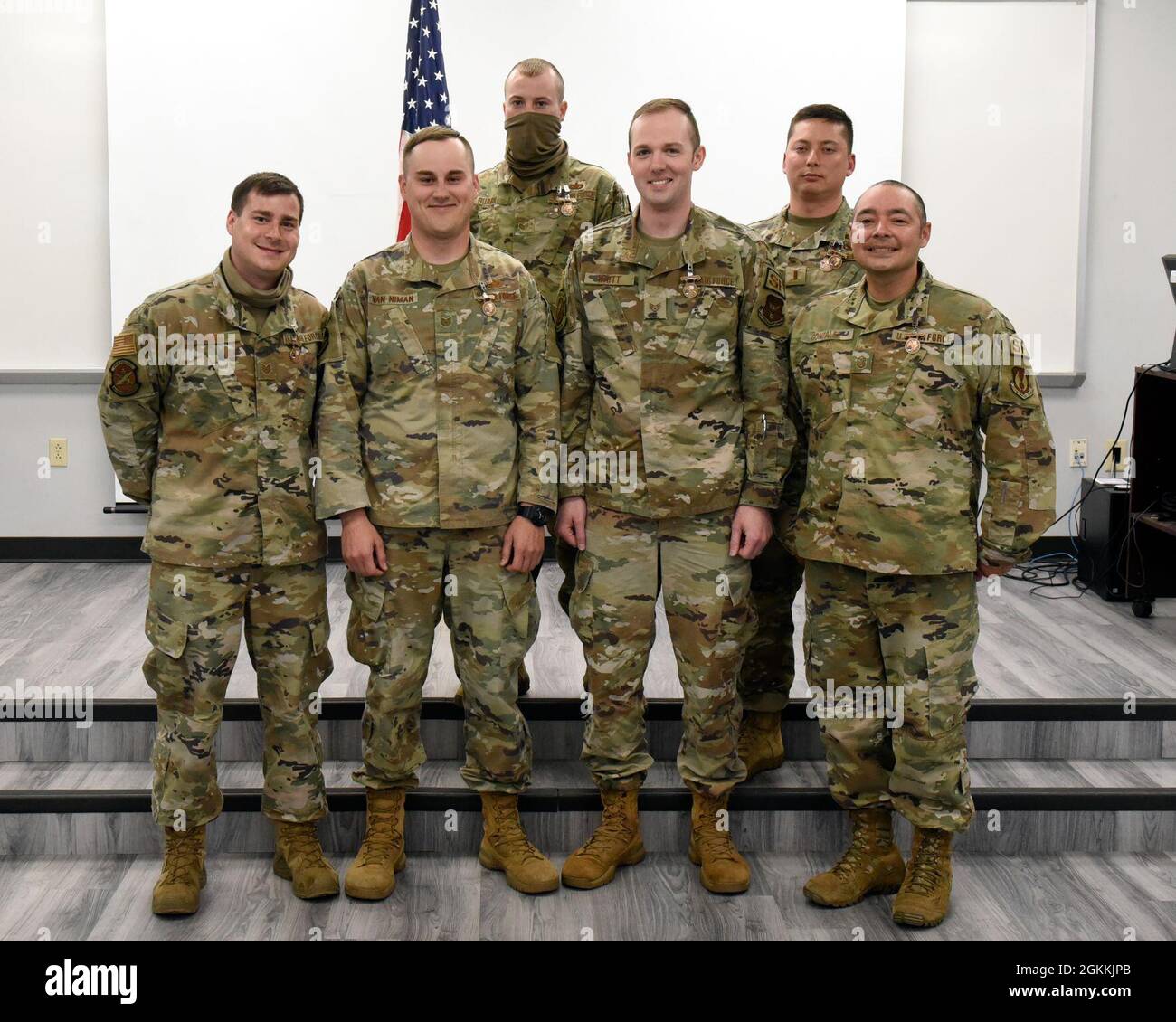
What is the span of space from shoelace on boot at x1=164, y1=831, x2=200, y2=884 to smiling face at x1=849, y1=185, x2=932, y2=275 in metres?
1.99

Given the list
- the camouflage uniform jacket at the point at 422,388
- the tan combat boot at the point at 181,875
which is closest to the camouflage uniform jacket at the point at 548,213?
the camouflage uniform jacket at the point at 422,388

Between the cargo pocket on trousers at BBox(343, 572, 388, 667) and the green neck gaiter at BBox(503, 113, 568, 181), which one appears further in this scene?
the green neck gaiter at BBox(503, 113, 568, 181)

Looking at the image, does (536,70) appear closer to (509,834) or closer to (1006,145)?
(509,834)

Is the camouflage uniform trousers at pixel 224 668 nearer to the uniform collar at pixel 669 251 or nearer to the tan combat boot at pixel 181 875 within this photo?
the tan combat boot at pixel 181 875

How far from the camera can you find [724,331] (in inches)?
114

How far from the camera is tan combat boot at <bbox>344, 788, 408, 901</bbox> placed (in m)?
2.89

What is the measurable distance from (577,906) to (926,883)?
2.57ft

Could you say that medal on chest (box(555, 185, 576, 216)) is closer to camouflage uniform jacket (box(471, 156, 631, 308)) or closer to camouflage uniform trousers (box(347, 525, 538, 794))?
camouflage uniform jacket (box(471, 156, 631, 308))

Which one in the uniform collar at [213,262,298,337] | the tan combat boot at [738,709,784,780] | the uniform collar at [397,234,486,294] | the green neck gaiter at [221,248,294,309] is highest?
the uniform collar at [397,234,486,294]

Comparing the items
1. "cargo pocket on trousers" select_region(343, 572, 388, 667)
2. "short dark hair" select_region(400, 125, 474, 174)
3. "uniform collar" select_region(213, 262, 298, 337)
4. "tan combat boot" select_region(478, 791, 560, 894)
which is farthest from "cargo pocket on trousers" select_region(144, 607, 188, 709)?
"short dark hair" select_region(400, 125, 474, 174)

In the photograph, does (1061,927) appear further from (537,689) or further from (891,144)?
(891,144)

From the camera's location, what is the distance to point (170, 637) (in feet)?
9.05

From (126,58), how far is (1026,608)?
4.13 metres

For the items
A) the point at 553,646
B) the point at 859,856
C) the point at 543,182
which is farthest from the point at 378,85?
the point at 859,856
